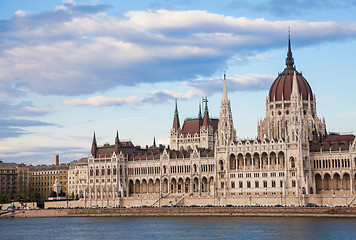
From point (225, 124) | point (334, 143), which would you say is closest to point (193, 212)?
point (225, 124)

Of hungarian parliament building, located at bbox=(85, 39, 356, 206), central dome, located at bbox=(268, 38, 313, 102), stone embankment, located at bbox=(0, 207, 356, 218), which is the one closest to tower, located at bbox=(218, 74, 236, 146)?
hungarian parliament building, located at bbox=(85, 39, 356, 206)

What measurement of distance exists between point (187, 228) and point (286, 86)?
7394cm

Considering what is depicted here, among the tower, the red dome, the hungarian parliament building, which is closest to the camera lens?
the hungarian parliament building

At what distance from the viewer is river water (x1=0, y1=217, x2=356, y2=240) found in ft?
386

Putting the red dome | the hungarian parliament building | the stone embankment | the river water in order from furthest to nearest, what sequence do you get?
1. the red dome
2. the hungarian parliament building
3. the stone embankment
4. the river water

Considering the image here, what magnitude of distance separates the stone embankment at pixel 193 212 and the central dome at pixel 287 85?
46992 millimetres

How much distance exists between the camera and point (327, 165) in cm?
17175

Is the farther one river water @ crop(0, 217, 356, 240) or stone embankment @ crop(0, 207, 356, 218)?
stone embankment @ crop(0, 207, 356, 218)

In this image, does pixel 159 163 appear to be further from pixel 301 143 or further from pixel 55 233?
pixel 55 233

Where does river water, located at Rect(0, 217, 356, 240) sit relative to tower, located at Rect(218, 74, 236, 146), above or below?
below

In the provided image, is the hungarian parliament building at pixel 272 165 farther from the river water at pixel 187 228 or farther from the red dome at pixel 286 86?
the river water at pixel 187 228

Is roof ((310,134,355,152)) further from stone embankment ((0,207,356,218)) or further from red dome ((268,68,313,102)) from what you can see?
stone embankment ((0,207,356,218))

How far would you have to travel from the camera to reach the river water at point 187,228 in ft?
386

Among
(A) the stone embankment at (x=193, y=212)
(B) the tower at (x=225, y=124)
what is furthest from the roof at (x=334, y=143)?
(A) the stone embankment at (x=193, y=212)
